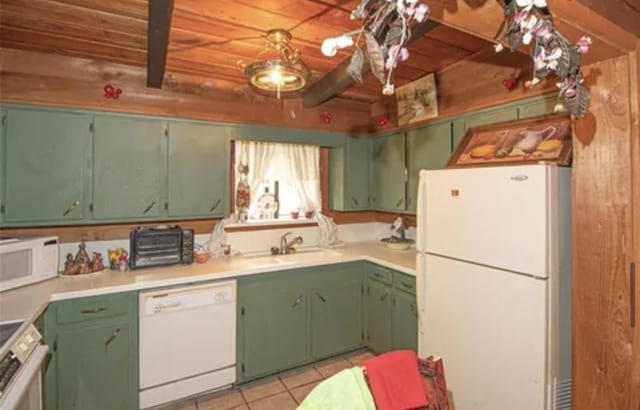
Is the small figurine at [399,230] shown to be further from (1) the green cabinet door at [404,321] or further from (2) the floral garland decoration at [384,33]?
(2) the floral garland decoration at [384,33]

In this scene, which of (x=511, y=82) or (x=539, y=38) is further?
(x=511, y=82)

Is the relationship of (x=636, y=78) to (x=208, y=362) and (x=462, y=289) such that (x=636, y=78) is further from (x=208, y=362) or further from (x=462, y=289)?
(x=208, y=362)

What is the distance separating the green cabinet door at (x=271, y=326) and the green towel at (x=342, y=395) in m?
1.70

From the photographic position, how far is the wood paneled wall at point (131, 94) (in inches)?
87.4

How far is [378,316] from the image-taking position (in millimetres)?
2967

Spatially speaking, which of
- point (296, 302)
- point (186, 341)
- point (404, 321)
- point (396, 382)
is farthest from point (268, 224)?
point (396, 382)

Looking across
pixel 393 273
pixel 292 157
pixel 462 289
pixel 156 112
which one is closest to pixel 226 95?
pixel 156 112

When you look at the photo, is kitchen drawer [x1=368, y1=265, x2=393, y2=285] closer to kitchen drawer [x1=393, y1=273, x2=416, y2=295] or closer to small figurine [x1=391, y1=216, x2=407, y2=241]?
kitchen drawer [x1=393, y1=273, x2=416, y2=295]

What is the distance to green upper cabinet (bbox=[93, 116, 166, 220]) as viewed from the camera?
94.6 inches

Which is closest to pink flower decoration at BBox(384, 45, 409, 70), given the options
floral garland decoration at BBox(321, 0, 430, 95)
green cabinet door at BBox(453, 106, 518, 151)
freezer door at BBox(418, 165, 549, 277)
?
floral garland decoration at BBox(321, 0, 430, 95)

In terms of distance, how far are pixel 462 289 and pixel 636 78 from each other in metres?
1.24

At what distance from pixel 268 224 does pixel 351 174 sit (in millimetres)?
991

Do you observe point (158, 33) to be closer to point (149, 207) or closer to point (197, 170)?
point (197, 170)

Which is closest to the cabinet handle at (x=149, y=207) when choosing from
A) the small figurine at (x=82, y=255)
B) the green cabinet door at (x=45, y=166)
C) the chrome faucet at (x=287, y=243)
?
the green cabinet door at (x=45, y=166)
